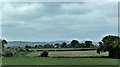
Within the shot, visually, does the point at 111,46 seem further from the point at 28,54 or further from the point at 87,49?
the point at 28,54

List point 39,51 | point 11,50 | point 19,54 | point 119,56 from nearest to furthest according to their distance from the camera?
point 119,56
point 11,50
point 19,54
point 39,51

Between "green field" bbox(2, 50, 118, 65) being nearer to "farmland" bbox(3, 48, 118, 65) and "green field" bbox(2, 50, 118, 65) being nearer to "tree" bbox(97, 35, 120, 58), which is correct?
"farmland" bbox(3, 48, 118, 65)

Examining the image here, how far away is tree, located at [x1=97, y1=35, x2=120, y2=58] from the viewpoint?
39291 mm

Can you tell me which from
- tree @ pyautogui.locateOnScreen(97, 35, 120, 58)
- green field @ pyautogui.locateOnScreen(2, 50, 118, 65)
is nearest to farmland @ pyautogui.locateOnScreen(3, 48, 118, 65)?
green field @ pyautogui.locateOnScreen(2, 50, 118, 65)

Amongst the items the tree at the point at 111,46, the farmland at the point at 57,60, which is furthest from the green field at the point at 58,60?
the tree at the point at 111,46

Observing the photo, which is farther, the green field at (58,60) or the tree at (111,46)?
the tree at (111,46)

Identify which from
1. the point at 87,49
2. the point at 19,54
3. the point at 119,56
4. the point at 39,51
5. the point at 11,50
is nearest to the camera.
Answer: the point at 119,56

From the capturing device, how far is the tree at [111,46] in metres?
39.3

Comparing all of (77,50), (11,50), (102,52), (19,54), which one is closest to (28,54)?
(19,54)

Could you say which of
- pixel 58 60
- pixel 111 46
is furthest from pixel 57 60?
pixel 111 46

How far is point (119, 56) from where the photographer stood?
36812 millimetres

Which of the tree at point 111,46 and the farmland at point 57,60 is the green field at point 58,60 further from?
the tree at point 111,46

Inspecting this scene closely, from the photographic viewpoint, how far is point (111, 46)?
4162 centimetres

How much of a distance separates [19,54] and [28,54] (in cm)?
174
